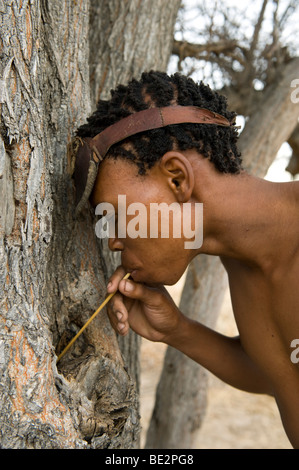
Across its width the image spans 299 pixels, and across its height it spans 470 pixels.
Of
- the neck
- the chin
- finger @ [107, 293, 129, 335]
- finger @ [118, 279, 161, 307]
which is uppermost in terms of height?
the neck

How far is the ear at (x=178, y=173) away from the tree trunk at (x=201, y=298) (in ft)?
5.57

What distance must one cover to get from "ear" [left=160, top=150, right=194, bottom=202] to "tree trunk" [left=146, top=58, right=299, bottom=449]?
1.70 m

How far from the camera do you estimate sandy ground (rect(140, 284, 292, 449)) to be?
606cm

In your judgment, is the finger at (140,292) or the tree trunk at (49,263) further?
the finger at (140,292)

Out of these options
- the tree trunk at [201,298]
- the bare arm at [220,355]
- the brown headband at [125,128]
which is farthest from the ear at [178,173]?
the tree trunk at [201,298]

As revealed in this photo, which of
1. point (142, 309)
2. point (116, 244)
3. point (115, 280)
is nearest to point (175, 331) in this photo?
point (142, 309)

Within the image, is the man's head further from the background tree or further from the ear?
the background tree

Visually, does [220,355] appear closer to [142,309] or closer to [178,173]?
[142,309]

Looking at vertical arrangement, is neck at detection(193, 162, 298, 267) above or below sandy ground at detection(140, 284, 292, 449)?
above

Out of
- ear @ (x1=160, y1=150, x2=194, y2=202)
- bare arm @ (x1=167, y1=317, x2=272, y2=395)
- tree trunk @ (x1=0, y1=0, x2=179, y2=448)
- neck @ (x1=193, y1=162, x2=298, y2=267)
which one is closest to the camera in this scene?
tree trunk @ (x1=0, y1=0, x2=179, y2=448)

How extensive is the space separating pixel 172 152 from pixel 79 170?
35 centimetres

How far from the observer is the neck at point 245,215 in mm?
1915

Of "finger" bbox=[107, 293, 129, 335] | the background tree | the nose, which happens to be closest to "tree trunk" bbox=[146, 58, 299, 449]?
the background tree

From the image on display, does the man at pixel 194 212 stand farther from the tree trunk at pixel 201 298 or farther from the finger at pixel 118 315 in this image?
the tree trunk at pixel 201 298
